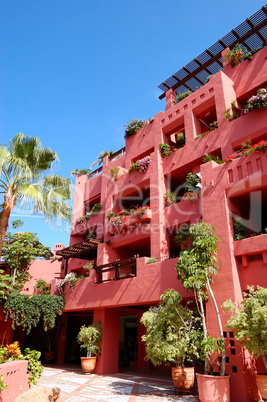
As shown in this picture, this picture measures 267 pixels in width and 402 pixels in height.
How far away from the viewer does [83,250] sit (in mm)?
17438

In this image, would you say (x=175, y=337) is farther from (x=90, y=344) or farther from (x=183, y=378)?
(x=90, y=344)

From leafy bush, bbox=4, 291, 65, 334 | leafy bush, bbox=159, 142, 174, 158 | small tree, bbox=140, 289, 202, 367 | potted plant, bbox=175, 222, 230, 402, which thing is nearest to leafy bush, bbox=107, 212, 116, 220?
leafy bush, bbox=159, 142, 174, 158

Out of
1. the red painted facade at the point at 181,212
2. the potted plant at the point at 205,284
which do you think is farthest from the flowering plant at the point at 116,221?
the potted plant at the point at 205,284

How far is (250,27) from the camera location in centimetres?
1503

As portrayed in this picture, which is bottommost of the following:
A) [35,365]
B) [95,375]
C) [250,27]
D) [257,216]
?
[95,375]

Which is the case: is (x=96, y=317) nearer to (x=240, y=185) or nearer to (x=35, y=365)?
(x=35, y=365)

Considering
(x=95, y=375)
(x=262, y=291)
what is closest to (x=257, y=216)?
(x=262, y=291)

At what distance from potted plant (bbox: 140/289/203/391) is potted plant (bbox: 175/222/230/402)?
0.54 meters

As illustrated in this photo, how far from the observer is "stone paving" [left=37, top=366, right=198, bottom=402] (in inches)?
375

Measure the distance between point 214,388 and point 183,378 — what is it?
1.99m

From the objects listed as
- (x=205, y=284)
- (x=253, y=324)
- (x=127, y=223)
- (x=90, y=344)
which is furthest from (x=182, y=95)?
(x=90, y=344)

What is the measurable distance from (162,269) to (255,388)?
482 cm

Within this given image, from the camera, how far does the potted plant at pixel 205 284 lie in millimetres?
8234

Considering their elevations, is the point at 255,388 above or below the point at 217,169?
Result: below
